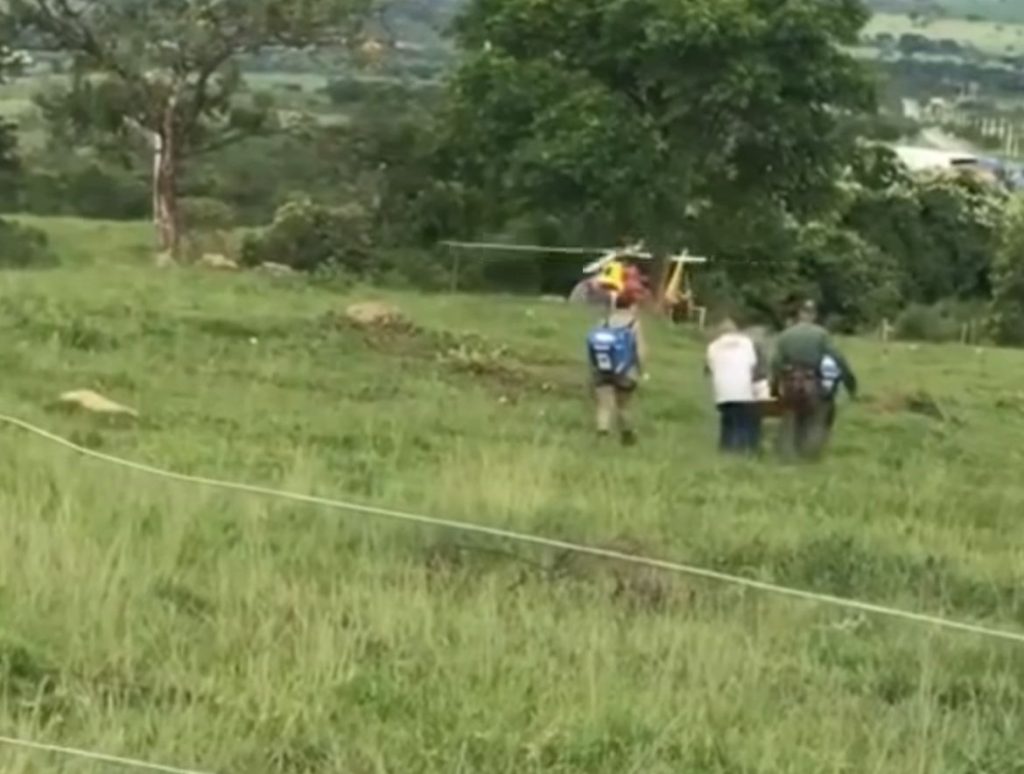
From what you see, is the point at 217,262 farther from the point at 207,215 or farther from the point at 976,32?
the point at 976,32

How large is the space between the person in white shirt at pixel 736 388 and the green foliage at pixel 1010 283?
2516 centimetres

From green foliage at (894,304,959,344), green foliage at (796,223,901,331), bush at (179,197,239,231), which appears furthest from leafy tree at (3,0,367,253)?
green foliage at (894,304,959,344)

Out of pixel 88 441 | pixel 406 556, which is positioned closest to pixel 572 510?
pixel 406 556

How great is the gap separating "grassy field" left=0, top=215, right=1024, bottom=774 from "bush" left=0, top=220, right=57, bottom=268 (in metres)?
15.8

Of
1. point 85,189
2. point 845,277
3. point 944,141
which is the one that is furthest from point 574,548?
point 944,141

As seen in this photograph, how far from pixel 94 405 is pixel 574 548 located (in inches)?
209

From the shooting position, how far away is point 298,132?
4234 cm

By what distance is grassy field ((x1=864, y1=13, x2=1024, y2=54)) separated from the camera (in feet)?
296

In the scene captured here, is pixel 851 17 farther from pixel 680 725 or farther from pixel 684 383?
pixel 680 725

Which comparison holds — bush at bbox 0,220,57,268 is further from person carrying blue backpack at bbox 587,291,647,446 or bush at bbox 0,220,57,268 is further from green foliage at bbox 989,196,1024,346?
person carrying blue backpack at bbox 587,291,647,446

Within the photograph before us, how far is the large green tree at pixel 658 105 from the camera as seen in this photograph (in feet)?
102

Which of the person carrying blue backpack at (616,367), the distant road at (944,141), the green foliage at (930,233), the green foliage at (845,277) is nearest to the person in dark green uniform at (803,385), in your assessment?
the person carrying blue backpack at (616,367)

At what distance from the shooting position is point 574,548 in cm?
885

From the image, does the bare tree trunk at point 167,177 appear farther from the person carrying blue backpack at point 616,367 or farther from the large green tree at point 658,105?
the person carrying blue backpack at point 616,367
